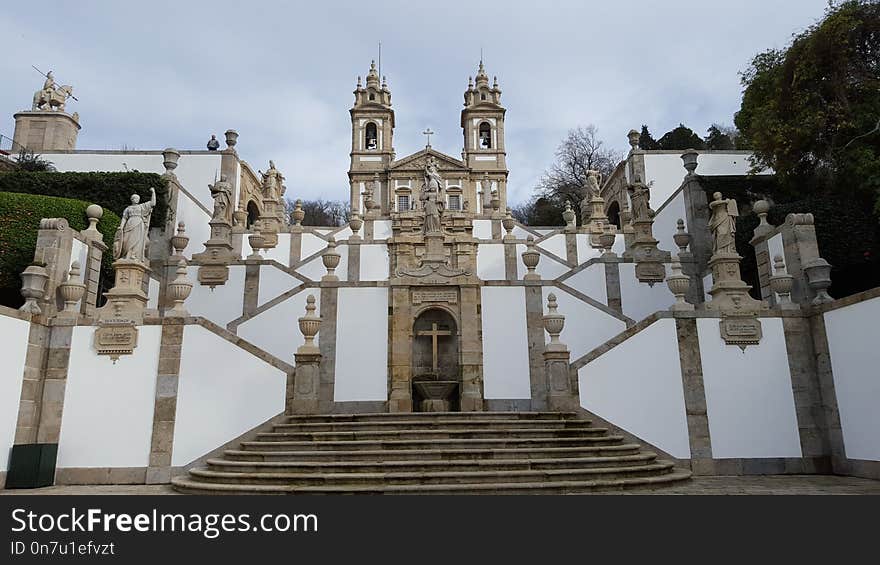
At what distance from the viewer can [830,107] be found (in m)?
15.2

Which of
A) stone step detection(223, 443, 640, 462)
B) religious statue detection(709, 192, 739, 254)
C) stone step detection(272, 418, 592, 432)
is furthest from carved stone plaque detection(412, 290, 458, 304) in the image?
religious statue detection(709, 192, 739, 254)

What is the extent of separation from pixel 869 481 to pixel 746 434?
1.74 metres

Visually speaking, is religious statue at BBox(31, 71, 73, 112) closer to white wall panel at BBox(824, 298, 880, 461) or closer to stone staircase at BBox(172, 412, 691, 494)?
stone staircase at BBox(172, 412, 691, 494)

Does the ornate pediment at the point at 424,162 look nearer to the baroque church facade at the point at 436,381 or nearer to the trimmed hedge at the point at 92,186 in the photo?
the trimmed hedge at the point at 92,186

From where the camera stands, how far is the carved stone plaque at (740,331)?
10227 mm

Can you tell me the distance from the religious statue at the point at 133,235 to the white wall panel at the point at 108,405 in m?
1.69

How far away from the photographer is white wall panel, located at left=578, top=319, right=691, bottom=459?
32.1 feet

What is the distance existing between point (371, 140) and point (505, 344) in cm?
3582

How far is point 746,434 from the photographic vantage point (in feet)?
32.1

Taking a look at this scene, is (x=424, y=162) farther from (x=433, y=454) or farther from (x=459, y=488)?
(x=459, y=488)

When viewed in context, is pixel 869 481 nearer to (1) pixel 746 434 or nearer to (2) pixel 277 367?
(1) pixel 746 434

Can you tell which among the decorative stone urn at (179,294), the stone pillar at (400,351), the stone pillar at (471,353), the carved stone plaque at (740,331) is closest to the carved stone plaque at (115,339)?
the decorative stone urn at (179,294)

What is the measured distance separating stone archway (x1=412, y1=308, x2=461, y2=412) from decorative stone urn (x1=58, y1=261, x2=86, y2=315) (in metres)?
6.34
